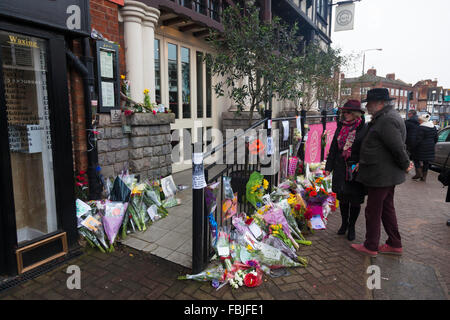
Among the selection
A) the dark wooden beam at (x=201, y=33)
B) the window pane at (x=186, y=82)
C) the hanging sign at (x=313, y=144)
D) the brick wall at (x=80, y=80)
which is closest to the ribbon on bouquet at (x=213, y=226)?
the brick wall at (x=80, y=80)

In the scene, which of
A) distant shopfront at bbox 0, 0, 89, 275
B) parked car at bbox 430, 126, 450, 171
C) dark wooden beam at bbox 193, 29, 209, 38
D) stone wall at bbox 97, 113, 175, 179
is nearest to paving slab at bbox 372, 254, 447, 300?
distant shopfront at bbox 0, 0, 89, 275

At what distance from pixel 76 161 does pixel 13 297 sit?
1.97 metres

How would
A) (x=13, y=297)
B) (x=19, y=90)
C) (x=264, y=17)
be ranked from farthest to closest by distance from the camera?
(x=264, y=17), (x=19, y=90), (x=13, y=297)

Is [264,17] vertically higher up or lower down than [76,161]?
higher up

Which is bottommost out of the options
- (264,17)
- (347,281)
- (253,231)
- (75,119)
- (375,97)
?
(347,281)

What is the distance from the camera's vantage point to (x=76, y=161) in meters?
4.10

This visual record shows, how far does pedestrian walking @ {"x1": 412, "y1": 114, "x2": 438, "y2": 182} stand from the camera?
24.4ft

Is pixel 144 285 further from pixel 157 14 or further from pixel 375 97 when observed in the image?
pixel 157 14

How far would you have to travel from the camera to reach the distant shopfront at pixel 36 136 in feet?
8.89

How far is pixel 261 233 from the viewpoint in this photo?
3.46 meters

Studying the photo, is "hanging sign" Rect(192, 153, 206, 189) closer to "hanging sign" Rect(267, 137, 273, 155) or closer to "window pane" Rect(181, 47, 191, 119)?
"hanging sign" Rect(267, 137, 273, 155)

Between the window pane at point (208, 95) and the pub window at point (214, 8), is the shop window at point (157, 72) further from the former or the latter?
the pub window at point (214, 8)

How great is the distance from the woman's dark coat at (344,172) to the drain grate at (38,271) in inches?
133

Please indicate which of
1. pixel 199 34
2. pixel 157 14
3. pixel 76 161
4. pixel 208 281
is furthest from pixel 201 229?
pixel 199 34
